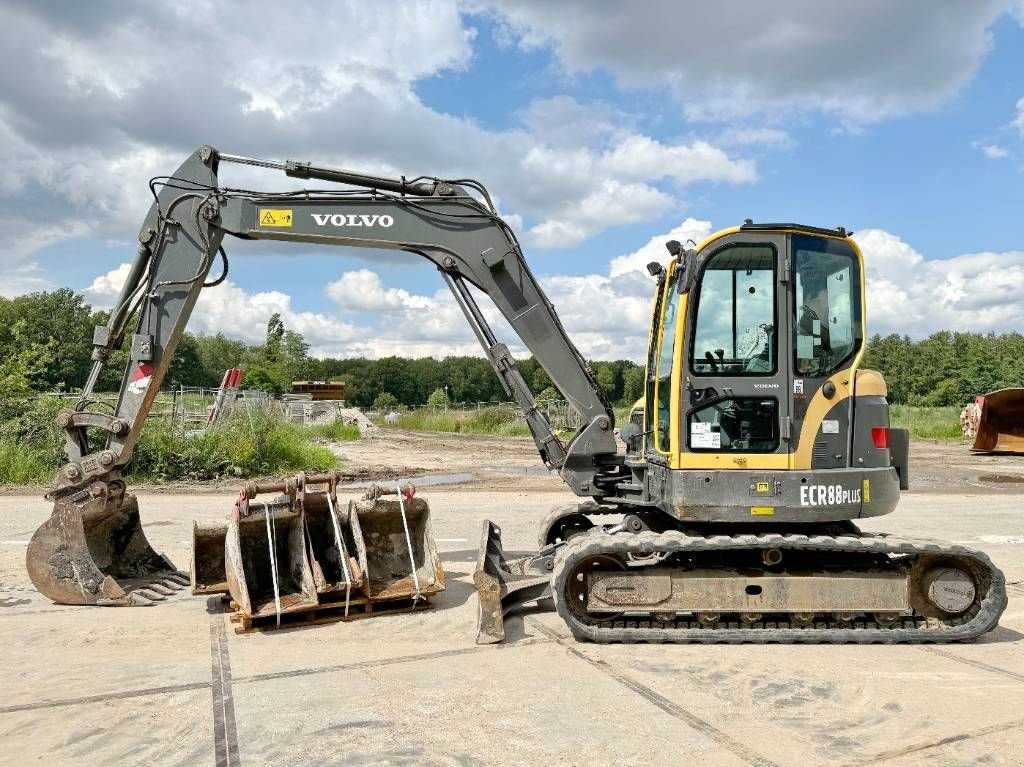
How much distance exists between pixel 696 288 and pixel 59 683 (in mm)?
5171

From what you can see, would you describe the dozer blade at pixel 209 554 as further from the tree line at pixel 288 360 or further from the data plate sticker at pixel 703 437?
the tree line at pixel 288 360

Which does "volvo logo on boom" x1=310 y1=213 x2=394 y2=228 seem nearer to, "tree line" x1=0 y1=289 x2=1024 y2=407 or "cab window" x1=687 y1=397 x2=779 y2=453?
"cab window" x1=687 y1=397 x2=779 y2=453

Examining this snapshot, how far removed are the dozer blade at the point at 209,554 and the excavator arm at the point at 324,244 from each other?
3.04 ft

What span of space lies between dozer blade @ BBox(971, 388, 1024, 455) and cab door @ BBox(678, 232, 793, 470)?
837 cm

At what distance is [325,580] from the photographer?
23.2ft

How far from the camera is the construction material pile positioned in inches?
267

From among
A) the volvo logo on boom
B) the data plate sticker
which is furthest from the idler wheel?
the volvo logo on boom

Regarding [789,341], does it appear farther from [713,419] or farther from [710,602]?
[710,602]

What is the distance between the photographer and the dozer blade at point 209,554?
737 cm

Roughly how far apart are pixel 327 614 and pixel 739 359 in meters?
3.97

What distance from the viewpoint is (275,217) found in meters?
7.73

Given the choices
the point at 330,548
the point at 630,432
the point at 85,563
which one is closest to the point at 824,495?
the point at 630,432

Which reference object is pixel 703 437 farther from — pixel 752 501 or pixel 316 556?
pixel 316 556

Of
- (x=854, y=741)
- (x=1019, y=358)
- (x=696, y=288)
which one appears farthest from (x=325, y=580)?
(x=1019, y=358)
